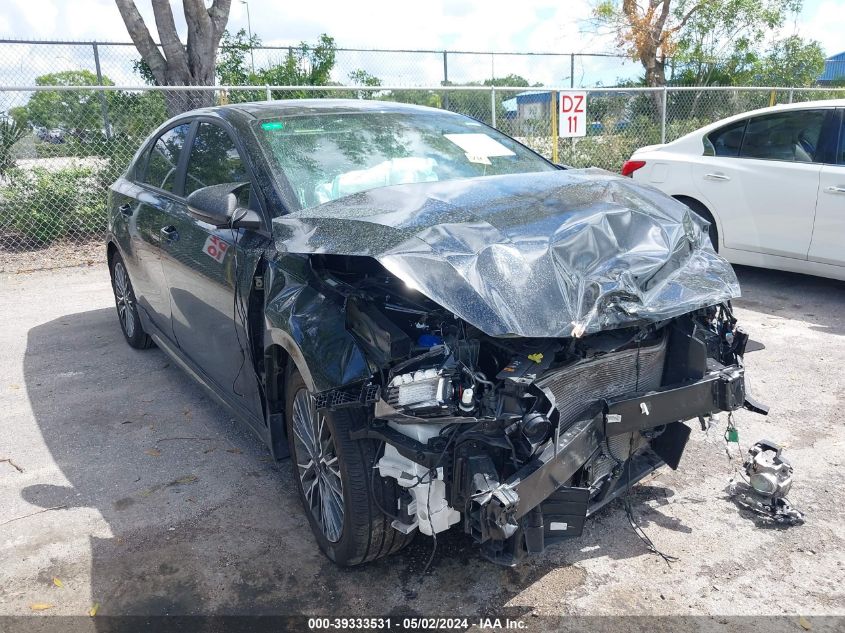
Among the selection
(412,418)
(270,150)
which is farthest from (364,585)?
(270,150)

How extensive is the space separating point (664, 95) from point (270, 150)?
10304mm

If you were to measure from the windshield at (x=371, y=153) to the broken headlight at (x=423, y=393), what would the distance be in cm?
121

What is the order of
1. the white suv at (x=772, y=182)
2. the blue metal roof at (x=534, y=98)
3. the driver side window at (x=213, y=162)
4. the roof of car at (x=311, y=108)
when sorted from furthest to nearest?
1. the blue metal roof at (x=534, y=98)
2. the white suv at (x=772, y=182)
3. the roof of car at (x=311, y=108)
4. the driver side window at (x=213, y=162)

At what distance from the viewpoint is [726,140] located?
22.7 feet

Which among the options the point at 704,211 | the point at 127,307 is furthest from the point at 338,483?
the point at 704,211

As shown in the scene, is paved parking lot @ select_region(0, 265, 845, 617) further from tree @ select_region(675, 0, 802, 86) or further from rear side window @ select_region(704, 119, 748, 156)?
tree @ select_region(675, 0, 802, 86)

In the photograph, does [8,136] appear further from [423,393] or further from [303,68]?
[423,393]

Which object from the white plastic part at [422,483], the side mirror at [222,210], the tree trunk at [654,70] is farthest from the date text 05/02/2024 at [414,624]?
the tree trunk at [654,70]

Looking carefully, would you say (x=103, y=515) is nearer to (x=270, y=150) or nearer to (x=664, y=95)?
(x=270, y=150)

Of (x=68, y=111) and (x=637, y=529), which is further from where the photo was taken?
(x=68, y=111)

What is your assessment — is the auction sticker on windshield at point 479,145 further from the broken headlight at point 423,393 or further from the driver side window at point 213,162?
the broken headlight at point 423,393

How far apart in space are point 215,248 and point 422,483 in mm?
1804

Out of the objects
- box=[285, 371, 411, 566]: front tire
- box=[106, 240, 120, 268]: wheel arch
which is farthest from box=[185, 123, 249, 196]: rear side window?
box=[106, 240, 120, 268]: wheel arch

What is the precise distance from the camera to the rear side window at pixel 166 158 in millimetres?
4445
